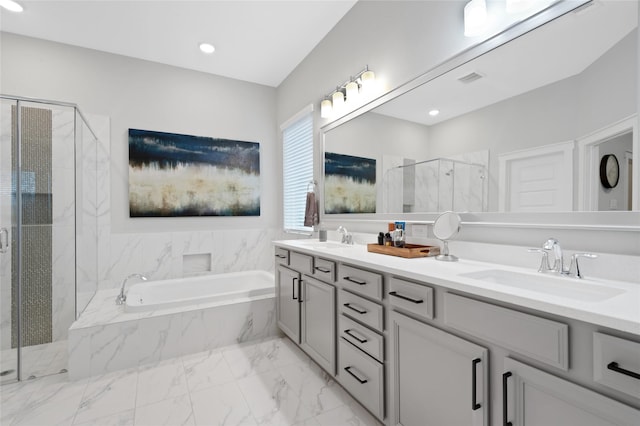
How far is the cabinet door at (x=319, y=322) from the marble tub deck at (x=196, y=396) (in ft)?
0.64

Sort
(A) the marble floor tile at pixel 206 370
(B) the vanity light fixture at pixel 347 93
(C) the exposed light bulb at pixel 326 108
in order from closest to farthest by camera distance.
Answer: (A) the marble floor tile at pixel 206 370 < (B) the vanity light fixture at pixel 347 93 < (C) the exposed light bulb at pixel 326 108

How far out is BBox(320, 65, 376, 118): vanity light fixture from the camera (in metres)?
2.26

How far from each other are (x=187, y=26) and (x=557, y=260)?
3.14m

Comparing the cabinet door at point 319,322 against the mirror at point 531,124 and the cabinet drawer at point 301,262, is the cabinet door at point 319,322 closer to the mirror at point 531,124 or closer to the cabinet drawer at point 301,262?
the cabinet drawer at point 301,262

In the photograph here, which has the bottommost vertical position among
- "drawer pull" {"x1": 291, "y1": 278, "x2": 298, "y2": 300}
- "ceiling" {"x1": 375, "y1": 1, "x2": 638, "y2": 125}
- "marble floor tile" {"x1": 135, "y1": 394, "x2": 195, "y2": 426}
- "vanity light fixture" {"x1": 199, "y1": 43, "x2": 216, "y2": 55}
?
"marble floor tile" {"x1": 135, "y1": 394, "x2": 195, "y2": 426}

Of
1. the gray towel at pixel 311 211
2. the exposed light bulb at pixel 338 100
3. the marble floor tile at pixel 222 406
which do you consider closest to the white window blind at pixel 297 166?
the gray towel at pixel 311 211

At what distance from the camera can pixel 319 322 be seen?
1.99 metres

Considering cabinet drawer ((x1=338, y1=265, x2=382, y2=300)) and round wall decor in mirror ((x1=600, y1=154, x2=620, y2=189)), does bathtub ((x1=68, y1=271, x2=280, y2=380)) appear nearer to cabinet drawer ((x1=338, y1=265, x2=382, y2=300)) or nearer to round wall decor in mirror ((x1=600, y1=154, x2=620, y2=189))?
cabinet drawer ((x1=338, y1=265, x2=382, y2=300))

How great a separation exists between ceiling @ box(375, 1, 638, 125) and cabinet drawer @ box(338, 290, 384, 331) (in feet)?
3.63

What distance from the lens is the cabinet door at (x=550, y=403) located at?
725 mm

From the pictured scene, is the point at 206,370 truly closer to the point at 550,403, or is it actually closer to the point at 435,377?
the point at 435,377

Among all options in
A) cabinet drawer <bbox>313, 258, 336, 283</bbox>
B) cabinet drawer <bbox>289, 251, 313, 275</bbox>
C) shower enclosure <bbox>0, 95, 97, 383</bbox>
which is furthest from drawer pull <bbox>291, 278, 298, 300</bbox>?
shower enclosure <bbox>0, 95, 97, 383</bbox>

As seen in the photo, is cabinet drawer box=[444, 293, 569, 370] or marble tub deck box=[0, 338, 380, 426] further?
marble tub deck box=[0, 338, 380, 426]

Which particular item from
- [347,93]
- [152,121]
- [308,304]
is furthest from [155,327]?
[347,93]
